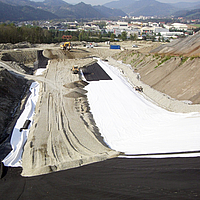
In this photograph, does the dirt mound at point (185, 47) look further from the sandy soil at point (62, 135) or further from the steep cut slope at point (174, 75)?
the sandy soil at point (62, 135)

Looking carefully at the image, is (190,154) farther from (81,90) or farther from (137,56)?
(137,56)

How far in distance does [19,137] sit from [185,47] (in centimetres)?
2110

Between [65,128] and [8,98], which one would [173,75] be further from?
[8,98]

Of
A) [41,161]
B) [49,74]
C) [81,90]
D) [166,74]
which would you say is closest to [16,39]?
[49,74]

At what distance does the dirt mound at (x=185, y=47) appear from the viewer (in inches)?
915

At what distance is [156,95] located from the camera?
62.3ft

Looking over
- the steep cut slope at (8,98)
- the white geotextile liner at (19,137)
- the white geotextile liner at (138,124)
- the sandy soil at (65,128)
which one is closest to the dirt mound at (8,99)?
the steep cut slope at (8,98)

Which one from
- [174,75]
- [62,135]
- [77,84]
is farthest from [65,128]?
[174,75]

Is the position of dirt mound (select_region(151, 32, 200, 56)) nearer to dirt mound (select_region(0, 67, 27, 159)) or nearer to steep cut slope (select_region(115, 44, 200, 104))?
steep cut slope (select_region(115, 44, 200, 104))

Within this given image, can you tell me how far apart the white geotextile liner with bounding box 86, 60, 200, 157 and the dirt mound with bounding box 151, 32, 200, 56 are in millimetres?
8190

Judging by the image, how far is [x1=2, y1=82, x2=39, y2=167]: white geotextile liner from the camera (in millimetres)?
10102

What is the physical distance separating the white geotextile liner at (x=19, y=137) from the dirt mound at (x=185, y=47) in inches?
663

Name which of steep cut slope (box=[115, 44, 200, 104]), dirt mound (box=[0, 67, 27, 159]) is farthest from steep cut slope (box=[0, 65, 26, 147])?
steep cut slope (box=[115, 44, 200, 104])

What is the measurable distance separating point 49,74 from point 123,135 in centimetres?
1544
